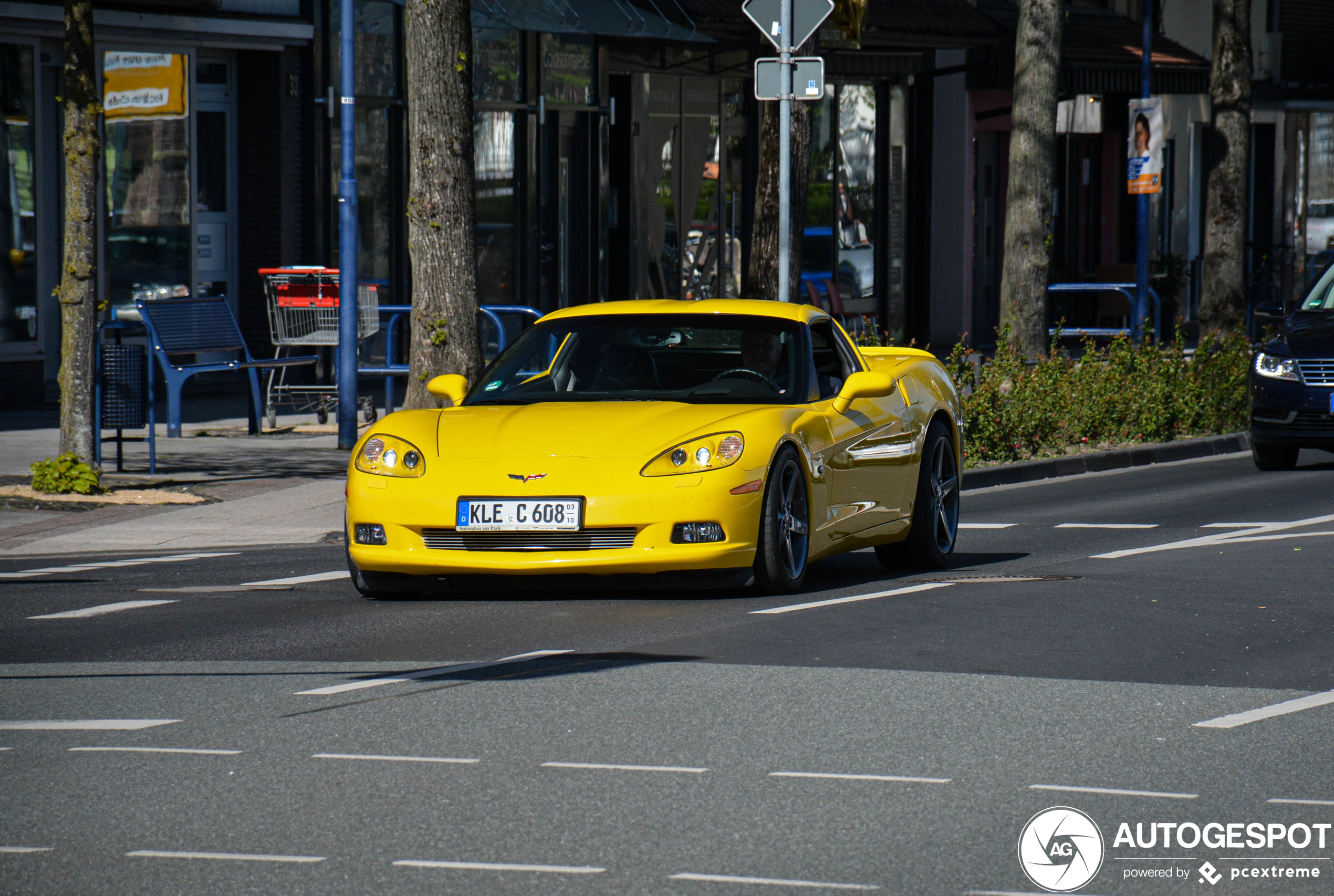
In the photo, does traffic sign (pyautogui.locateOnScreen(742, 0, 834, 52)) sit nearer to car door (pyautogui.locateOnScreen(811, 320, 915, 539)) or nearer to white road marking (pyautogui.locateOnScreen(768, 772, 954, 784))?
car door (pyautogui.locateOnScreen(811, 320, 915, 539))

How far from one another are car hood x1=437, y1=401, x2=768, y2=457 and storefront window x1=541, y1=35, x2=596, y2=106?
1538 cm

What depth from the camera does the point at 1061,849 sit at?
4984mm

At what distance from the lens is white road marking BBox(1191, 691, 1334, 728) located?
644cm

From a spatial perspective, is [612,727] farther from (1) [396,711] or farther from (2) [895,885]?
(2) [895,885]

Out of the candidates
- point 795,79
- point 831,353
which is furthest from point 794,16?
point 831,353

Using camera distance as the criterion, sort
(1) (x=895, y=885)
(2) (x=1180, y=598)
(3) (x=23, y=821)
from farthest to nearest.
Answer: (2) (x=1180, y=598) < (3) (x=23, y=821) < (1) (x=895, y=885)

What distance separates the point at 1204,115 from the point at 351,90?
80.6 ft

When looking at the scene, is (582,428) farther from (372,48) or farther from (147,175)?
(372,48)

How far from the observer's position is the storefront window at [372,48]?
71.1ft

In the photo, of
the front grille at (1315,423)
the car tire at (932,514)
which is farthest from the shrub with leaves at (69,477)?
the front grille at (1315,423)

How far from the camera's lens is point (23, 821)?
525cm

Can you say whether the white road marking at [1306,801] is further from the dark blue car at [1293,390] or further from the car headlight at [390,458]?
the dark blue car at [1293,390]

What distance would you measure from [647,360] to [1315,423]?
7.51 metres

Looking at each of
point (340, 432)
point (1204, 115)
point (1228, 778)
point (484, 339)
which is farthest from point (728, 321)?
point (1204, 115)
